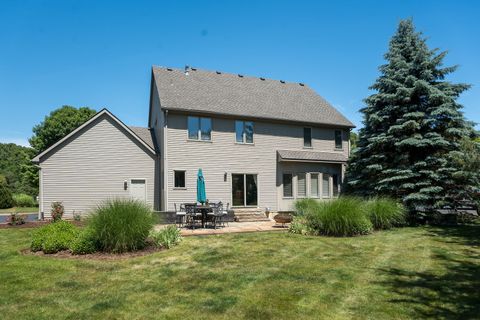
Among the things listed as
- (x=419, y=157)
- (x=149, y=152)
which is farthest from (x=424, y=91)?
(x=149, y=152)

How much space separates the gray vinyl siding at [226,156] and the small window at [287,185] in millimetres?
531

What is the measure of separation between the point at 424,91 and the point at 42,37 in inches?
730

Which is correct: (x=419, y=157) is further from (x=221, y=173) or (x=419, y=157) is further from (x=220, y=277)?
(x=220, y=277)

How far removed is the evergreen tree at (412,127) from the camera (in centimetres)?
1604

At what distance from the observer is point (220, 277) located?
6988 millimetres

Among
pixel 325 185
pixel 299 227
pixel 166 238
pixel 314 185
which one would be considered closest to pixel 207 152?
pixel 314 185

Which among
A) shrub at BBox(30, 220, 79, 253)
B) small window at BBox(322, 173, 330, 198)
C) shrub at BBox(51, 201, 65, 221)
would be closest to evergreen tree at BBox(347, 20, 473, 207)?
small window at BBox(322, 173, 330, 198)

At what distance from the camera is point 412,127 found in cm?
1670

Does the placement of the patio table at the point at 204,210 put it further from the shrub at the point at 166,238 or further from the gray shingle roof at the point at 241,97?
the gray shingle roof at the point at 241,97

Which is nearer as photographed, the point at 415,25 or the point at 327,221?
the point at 327,221

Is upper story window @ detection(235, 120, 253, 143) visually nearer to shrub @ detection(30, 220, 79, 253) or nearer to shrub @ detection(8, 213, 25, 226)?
shrub @ detection(8, 213, 25, 226)

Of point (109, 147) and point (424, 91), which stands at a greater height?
point (424, 91)

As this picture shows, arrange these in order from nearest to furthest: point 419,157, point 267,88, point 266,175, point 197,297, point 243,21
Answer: point 197,297 → point 243,21 → point 419,157 → point 266,175 → point 267,88

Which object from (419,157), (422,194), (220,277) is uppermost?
(419,157)
